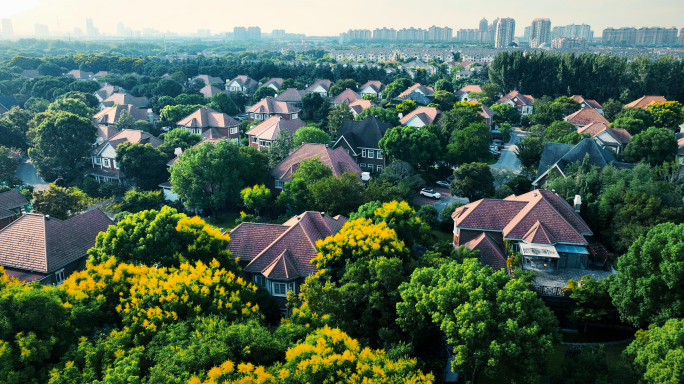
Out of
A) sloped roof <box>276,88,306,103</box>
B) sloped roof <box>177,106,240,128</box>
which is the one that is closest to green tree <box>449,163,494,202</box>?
sloped roof <box>177,106,240,128</box>

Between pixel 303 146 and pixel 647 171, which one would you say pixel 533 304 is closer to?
pixel 647 171

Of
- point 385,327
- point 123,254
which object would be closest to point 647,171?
point 385,327

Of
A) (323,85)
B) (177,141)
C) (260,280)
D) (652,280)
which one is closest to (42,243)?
(260,280)

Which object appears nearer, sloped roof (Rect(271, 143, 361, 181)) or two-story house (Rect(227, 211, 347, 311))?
two-story house (Rect(227, 211, 347, 311))

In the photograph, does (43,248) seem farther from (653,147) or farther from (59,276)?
(653,147)

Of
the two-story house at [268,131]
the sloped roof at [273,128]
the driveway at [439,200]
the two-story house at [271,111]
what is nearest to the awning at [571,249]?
the driveway at [439,200]

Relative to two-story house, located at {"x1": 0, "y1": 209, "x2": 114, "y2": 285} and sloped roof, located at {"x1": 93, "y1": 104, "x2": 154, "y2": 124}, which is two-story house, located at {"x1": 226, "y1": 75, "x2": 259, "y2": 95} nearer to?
sloped roof, located at {"x1": 93, "y1": 104, "x2": 154, "y2": 124}

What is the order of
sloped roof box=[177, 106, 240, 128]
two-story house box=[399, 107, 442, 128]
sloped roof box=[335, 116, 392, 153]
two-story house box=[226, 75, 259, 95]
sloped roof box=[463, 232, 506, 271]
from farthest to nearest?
two-story house box=[226, 75, 259, 95]
sloped roof box=[177, 106, 240, 128]
two-story house box=[399, 107, 442, 128]
sloped roof box=[335, 116, 392, 153]
sloped roof box=[463, 232, 506, 271]
